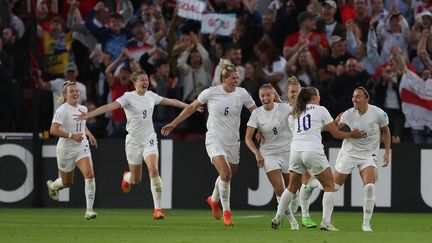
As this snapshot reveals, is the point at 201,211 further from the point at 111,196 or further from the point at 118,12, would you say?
the point at 118,12

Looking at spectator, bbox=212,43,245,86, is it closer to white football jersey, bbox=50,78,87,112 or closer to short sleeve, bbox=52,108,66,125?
white football jersey, bbox=50,78,87,112

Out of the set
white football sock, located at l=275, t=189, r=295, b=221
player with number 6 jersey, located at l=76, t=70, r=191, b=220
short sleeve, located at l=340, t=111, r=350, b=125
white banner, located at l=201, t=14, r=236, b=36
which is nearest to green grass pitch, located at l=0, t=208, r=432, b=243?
white football sock, located at l=275, t=189, r=295, b=221

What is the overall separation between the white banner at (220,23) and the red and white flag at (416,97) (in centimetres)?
385

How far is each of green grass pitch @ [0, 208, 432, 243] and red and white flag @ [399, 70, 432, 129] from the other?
6.58 ft

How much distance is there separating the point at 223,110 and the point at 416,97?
5.75 metres

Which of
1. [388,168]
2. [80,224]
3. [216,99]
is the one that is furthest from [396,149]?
[80,224]

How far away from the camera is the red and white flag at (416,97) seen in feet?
Answer: 77.2

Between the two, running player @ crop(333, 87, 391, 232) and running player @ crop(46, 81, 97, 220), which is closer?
running player @ crop(333, 87, 391, 232)

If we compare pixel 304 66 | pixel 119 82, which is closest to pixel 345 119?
pixel 304 66

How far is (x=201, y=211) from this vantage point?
2406 cm

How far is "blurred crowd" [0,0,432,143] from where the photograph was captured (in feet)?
79.2

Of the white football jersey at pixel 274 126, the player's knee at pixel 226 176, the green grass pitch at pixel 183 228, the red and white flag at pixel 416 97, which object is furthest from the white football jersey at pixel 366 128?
the red and white flag at pixel 416 97

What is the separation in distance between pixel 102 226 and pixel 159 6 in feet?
28.0

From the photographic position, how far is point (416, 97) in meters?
23.6
